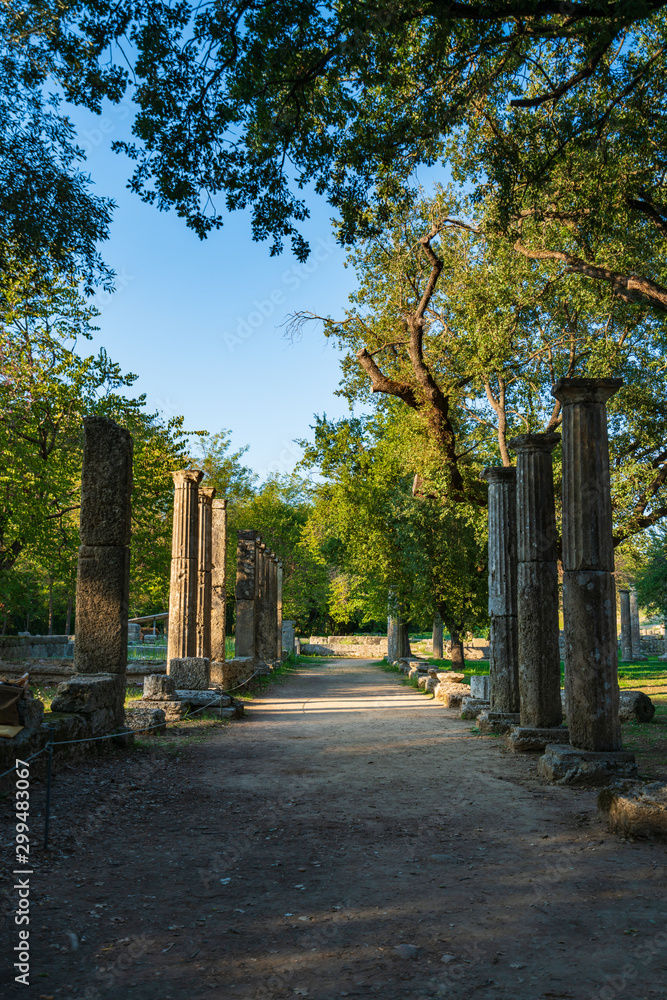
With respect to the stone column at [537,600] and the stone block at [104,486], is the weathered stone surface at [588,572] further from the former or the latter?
the stone block at [104,486]

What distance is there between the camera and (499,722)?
37.9ft

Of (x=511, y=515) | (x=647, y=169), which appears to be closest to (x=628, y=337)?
(x=647, y=169)

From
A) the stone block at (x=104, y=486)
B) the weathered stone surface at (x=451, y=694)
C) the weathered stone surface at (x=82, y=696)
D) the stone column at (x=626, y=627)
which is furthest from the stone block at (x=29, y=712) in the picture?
the stone column at (x=626, y=627)

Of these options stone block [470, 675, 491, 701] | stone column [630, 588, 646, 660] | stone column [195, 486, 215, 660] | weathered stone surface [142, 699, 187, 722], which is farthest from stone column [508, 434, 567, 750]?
stone column [630, 588, 646, 660]

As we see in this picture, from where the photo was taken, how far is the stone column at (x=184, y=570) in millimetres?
15266

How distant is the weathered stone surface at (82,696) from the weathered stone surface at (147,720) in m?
1.49

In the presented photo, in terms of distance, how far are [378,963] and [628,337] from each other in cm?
1565

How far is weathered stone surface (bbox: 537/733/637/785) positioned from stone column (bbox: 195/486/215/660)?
9.83 m

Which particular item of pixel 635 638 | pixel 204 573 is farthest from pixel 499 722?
pixel 635 638

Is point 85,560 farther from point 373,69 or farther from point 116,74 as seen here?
point 373,69

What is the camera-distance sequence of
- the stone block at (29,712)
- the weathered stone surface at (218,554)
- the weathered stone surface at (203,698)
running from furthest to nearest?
the weathered stone surface at (218,554)
the weathered stone surface at (203,698)
the stone block at (29,712)

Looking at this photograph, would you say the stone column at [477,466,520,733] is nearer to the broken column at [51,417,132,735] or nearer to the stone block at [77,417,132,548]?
the broken column at [51,417,132,735]

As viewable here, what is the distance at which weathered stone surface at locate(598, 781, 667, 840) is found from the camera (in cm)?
563

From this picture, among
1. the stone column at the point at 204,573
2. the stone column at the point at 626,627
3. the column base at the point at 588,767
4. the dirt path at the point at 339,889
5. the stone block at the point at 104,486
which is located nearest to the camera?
the dirt path at the point at 339,889
